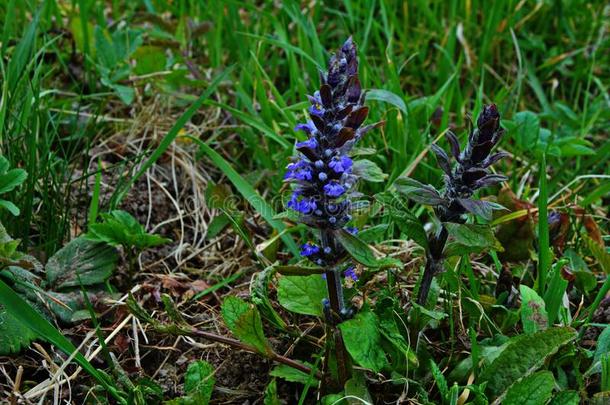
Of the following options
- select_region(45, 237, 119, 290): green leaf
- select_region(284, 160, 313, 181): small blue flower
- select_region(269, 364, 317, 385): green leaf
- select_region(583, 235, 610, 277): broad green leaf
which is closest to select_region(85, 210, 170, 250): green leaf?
select_region(45, 237, 119, 290): green leaf

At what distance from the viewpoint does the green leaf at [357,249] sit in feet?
5.91

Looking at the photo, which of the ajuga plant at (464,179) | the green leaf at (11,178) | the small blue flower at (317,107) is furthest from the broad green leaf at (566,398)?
the green leaf at (11,178)

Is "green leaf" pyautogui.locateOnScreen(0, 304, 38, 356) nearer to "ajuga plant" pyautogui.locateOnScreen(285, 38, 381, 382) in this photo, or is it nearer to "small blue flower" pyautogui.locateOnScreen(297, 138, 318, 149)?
"ajuga plant" pyautogui.locateOnScreen(285, 38, 381, 382)

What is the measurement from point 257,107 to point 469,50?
45.6 inches

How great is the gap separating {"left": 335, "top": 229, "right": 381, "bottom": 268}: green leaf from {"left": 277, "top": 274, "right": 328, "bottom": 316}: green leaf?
0.30 metres

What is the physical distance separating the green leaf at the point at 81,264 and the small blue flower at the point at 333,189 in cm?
99

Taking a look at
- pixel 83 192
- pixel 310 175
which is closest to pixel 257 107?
pixel 83 192

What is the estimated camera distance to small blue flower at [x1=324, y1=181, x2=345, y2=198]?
1.74 metres

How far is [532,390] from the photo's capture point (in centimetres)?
184

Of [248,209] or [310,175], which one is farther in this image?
[248,209]

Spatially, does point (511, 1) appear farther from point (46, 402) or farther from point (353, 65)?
point (46, 402)

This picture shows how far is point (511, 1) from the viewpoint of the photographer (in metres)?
3.68

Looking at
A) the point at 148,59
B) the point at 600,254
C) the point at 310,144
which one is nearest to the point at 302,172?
the point at 310,144

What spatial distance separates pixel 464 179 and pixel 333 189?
372 millimetres
